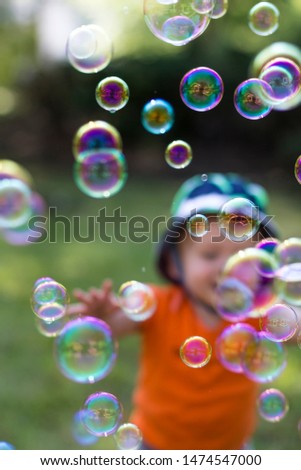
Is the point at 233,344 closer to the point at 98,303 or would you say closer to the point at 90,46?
the point at 98,303

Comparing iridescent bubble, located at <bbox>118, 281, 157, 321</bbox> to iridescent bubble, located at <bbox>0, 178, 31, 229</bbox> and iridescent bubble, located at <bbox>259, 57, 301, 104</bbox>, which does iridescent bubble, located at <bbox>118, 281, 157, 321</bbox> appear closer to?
iridescent bubble, located at <bbox>0, 178, 31, 229</bbox>

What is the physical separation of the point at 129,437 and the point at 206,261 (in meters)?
0.59

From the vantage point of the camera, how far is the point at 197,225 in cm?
221

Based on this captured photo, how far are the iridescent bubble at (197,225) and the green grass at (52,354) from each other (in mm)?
1043

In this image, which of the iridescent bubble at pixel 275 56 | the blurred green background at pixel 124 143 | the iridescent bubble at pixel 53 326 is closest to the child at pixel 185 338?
the iridescent bubble at pixel 53 326

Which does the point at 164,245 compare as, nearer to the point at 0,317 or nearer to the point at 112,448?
the point at 112,448

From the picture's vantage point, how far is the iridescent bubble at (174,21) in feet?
7.83

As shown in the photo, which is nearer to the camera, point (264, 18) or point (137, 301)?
point (137, 301)

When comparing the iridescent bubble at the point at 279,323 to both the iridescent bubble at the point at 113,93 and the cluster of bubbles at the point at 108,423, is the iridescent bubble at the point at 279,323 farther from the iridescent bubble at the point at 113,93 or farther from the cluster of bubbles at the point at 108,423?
the iridescent bubble at the point at 113,93

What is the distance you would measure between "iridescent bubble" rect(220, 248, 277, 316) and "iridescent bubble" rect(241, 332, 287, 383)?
0.10m

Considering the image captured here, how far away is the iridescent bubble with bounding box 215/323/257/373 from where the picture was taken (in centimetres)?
214

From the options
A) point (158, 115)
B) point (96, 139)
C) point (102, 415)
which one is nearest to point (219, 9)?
point (158, 115)

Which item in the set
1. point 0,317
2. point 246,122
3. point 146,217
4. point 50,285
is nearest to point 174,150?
point 50,285

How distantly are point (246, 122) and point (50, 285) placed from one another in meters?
6.98
